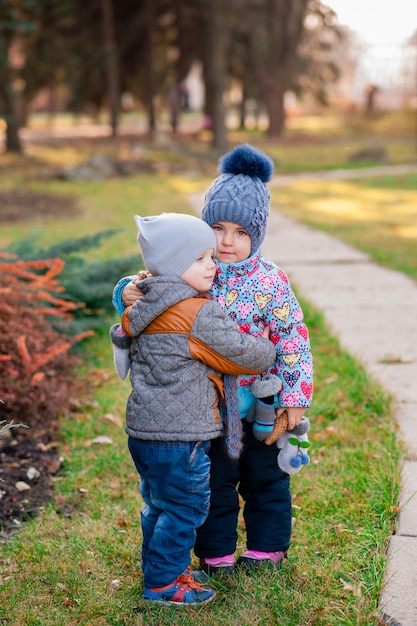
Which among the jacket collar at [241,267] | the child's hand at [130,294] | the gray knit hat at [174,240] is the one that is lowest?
the child's hand at [130,294]

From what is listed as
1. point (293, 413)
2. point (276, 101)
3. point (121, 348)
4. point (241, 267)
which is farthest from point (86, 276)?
point (276, 101)

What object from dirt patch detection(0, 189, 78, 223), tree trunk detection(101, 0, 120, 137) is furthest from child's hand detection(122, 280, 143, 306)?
tree trunk detection(101, 0, 120, 137)

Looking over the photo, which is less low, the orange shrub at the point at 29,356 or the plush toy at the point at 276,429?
the plush toy at the point at 276,429

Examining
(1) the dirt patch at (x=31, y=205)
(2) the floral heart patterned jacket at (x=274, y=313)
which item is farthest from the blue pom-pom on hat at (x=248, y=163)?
(1) the dirt patch at (x=31, y=205)

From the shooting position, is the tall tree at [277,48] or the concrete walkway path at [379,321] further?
the tall tree at [277,48]

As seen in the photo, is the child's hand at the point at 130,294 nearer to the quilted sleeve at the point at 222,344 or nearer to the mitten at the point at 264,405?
the quilted sleeve at the point at 222,344

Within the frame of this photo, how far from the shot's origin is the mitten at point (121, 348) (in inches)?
103

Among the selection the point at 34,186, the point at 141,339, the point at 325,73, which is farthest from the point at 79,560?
the point at 325,73

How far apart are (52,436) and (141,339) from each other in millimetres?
1719

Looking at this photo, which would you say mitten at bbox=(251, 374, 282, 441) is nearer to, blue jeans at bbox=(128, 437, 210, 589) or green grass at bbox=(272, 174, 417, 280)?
blue jeans at bbox=(128, 437, 210, 589)

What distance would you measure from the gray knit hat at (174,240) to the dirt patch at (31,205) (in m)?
8.66

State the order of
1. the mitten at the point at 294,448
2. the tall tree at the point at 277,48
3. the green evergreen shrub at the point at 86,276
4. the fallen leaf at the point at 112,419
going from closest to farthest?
the mitten at the point at 294,448
the fallen leaf at the point at 112,419
the green evergreen shrub at the point at 86,276
the tall tree at the point at 277,48

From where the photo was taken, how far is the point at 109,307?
5.43 metres

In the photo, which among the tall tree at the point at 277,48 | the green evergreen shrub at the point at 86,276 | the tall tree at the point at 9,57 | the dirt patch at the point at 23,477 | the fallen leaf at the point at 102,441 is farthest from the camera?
the tall tree at the point at 277,48
